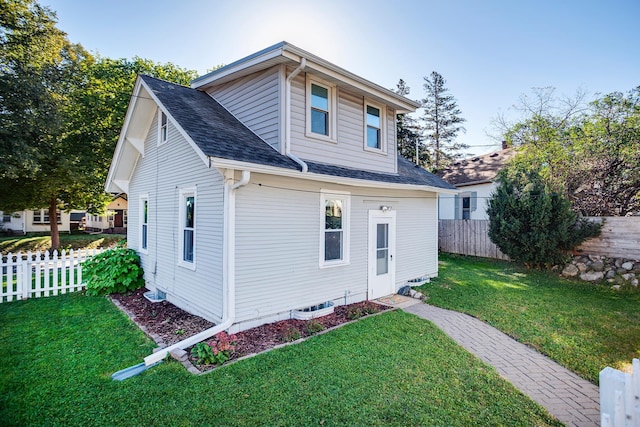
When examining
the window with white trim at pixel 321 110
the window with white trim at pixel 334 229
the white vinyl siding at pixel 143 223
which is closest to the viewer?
the window with white trim at pixel 334 229

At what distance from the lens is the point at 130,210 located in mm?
9922

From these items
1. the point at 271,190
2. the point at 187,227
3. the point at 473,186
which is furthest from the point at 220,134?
the point at 473,186

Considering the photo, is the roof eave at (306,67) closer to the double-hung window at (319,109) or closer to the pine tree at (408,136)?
the double-hung window at (319,109)

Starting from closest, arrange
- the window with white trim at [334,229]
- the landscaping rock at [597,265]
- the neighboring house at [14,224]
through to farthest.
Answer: the window with white trim at [334,229] → the landscaping rock at [597,265] → the neighboring house at [14,224]

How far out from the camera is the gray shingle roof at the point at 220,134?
17.4 feet

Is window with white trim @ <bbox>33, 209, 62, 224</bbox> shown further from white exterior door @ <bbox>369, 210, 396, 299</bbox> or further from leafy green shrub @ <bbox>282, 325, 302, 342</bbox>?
leafy green shrub @ <bbox>282, 325, 302, 342</bbox>

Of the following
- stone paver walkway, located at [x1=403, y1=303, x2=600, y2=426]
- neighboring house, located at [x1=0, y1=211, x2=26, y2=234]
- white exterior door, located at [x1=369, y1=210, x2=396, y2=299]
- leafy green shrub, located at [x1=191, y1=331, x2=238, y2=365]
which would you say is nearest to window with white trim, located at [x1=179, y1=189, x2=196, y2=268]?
leafy green shrub, located at [x1=191, y1=331, x2=238, y2=365]

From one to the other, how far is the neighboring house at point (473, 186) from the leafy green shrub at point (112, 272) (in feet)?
52.9

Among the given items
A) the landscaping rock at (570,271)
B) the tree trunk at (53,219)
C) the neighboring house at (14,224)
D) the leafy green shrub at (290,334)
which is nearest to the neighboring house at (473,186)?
the landscaping rock at (570,271)

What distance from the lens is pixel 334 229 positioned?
23.0ft

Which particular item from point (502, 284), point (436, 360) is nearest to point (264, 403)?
point (436, 360)

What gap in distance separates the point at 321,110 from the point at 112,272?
7.18m

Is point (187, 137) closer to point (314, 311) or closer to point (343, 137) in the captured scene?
point (343, 137)

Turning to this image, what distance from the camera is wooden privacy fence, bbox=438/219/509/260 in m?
13.7
